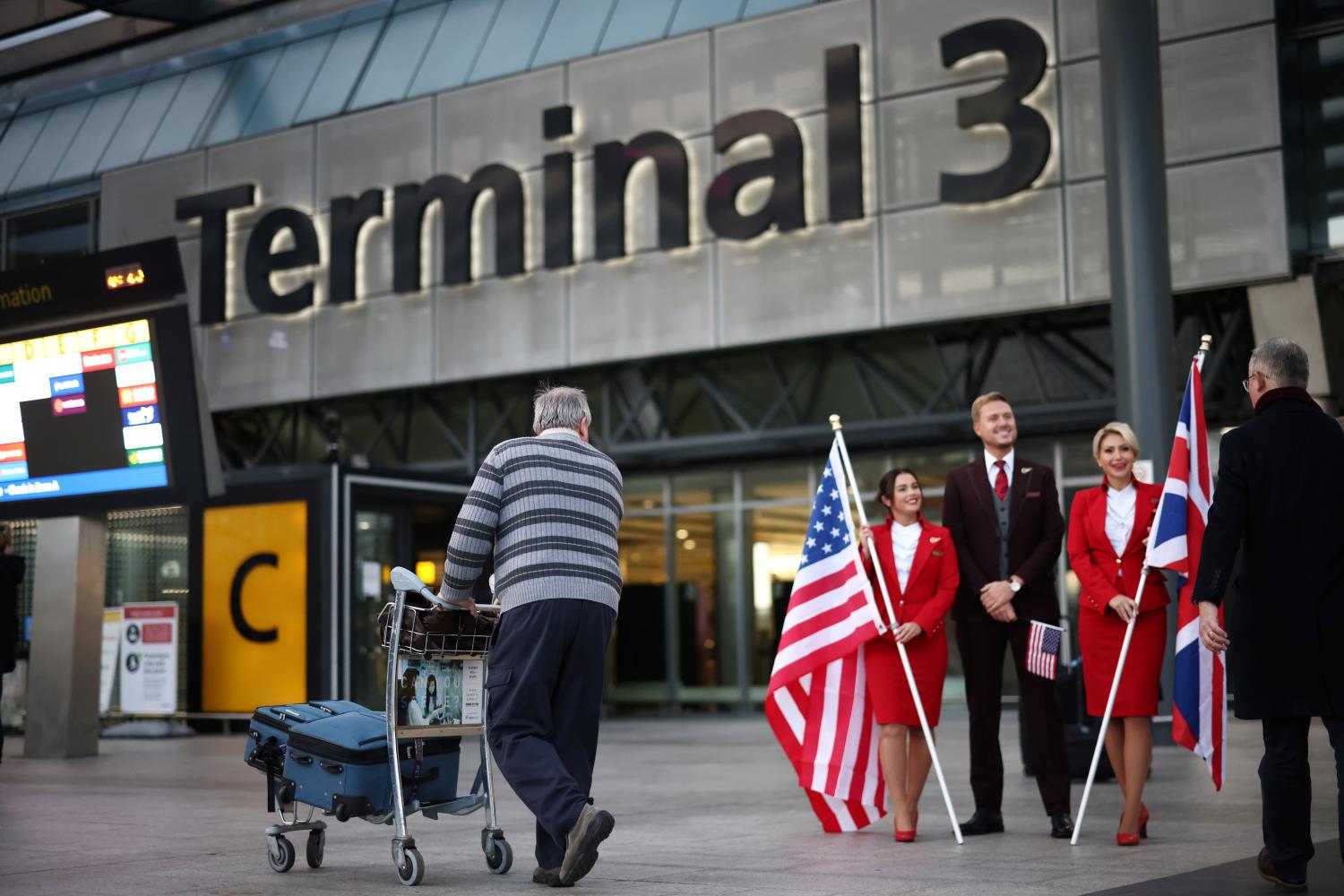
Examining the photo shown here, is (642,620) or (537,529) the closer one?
(537,529)

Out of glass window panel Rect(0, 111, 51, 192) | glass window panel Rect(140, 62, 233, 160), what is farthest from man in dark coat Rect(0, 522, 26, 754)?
glass window panel Rect(0, 111, 51, 192)

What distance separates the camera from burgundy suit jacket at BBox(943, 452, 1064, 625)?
7.45 m

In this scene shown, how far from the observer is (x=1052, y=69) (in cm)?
1838

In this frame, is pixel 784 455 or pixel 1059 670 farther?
pixel 784 455

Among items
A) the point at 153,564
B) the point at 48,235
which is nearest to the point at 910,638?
the point at 153,564

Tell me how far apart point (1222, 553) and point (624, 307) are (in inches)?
619

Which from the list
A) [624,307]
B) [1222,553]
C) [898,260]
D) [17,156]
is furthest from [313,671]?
[17,156]

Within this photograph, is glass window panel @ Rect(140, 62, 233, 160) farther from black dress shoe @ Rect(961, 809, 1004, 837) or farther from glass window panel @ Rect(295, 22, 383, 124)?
black dress shoe @ Rect(961, 809, 1004, 837)

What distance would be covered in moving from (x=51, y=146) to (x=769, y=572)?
1533 cm

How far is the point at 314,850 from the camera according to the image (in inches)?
250

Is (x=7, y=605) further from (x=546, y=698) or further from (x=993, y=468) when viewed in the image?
(x=993, y=468)

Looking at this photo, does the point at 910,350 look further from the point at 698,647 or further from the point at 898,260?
the point at 698,647

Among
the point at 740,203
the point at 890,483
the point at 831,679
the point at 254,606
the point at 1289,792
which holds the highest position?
the point at 740,203

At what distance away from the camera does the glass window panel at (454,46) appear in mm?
23219
